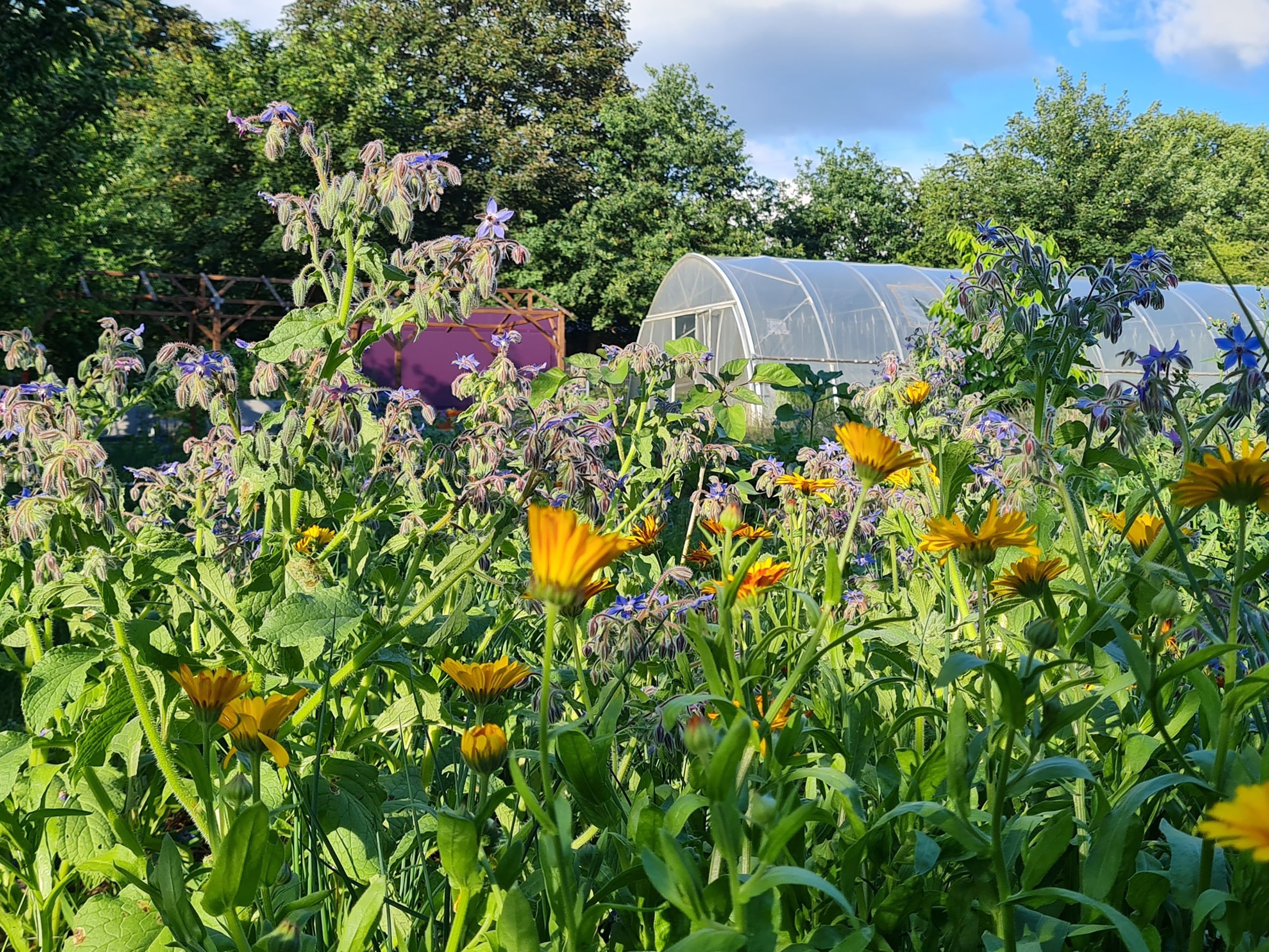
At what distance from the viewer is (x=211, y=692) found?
1.00 m

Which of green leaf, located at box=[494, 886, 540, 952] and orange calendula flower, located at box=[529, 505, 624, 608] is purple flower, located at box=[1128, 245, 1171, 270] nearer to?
orange calendula flower, located at box=[529, 505, 624, 608]

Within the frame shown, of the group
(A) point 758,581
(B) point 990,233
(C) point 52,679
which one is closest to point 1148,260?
(B) point 990,233

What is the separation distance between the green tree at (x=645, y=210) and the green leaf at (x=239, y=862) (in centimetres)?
2217

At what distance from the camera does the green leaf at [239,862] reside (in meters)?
0.84

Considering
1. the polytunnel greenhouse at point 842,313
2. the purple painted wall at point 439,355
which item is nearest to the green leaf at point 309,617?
the polytunnel greenhouse at point 842,313

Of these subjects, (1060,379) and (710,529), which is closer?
(1060,379)

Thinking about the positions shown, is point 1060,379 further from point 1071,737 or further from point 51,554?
point 51,554

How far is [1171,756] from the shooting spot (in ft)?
3.96

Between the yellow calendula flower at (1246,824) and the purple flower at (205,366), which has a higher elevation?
the purple flower at (205,366)

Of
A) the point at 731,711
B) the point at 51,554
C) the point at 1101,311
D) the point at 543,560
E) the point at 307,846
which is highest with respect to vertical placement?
the point at 1101,311

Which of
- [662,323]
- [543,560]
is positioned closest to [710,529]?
[543,560]

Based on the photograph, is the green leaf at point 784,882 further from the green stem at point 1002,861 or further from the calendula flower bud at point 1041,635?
the calendula flower bud at point 1041,635

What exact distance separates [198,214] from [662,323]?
11190 millimetres

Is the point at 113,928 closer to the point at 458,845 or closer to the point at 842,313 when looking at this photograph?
the point at 458,845
